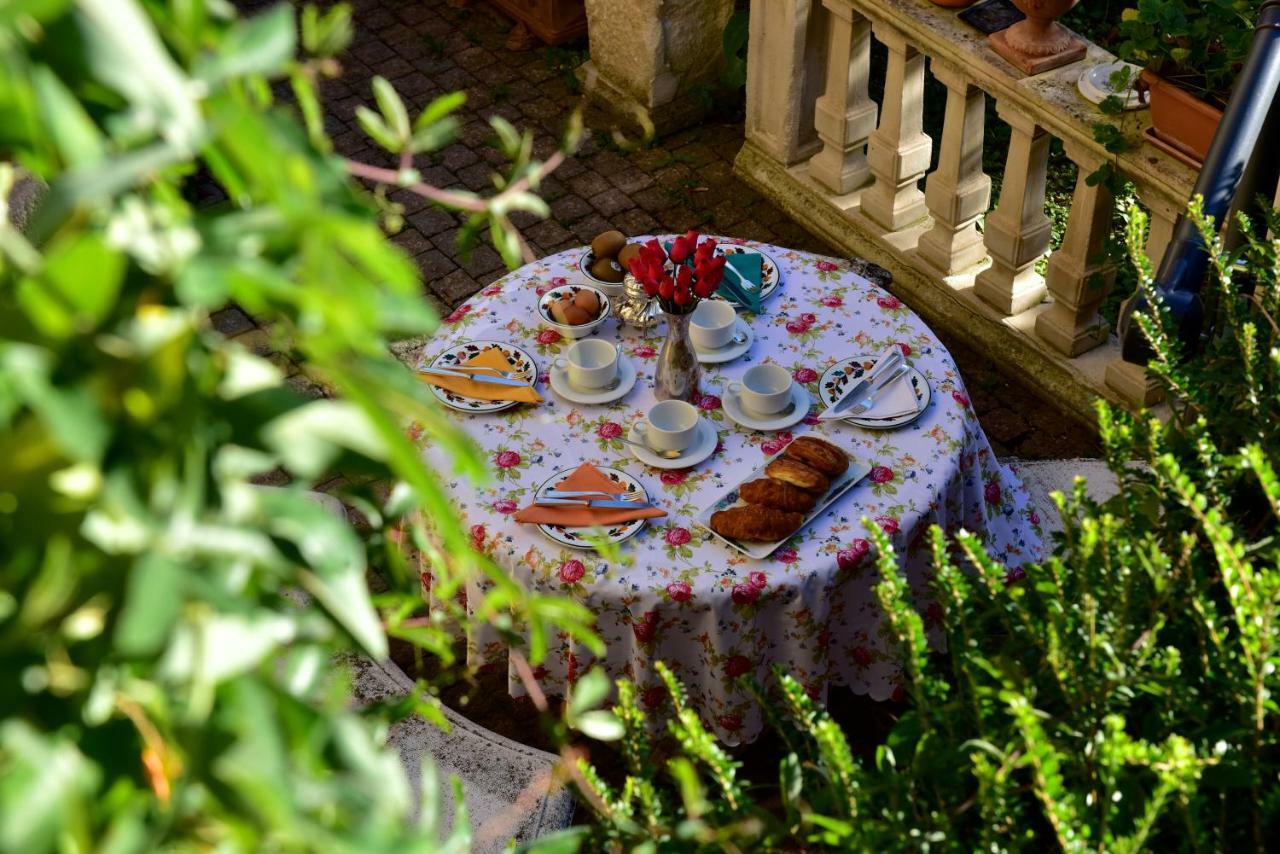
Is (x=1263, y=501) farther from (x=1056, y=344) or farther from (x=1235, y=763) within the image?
(x=1056, y=344)

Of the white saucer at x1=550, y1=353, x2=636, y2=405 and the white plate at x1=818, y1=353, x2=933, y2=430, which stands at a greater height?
the white plate at x1=818, y1=353, x2=933, y2=430

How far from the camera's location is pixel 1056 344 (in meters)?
4.83

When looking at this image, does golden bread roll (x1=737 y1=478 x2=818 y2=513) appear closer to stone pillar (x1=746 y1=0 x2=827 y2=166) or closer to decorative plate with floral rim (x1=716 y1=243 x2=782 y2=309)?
decorative plate with floral rim (x1=716 y1=243 x2=782 y2=309)

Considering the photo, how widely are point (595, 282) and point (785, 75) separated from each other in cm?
192

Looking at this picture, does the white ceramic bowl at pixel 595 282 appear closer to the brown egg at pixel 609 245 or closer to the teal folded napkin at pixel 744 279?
the brown egg at pixel 609 245

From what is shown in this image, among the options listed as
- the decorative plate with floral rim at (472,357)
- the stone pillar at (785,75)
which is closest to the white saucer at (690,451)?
the decorative plate with floral rim at (472,357)

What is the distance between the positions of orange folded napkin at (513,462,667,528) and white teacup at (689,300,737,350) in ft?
2.01

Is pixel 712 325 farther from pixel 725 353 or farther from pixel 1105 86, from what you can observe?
pixel 1105 86

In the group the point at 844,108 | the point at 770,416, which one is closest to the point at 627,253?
the point at 770,416

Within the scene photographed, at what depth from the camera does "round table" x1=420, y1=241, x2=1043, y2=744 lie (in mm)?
3209

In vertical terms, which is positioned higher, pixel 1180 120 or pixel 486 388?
pixel 1180 120

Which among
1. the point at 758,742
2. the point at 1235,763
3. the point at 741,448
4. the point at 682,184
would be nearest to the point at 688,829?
the point at 1235,763

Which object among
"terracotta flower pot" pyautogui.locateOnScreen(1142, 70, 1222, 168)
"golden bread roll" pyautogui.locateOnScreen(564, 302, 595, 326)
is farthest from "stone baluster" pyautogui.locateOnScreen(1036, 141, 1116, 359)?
"golden bread roll" pyautogui.locateOnScreen(564, 302, 595, 326)

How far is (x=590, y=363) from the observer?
145 inches
